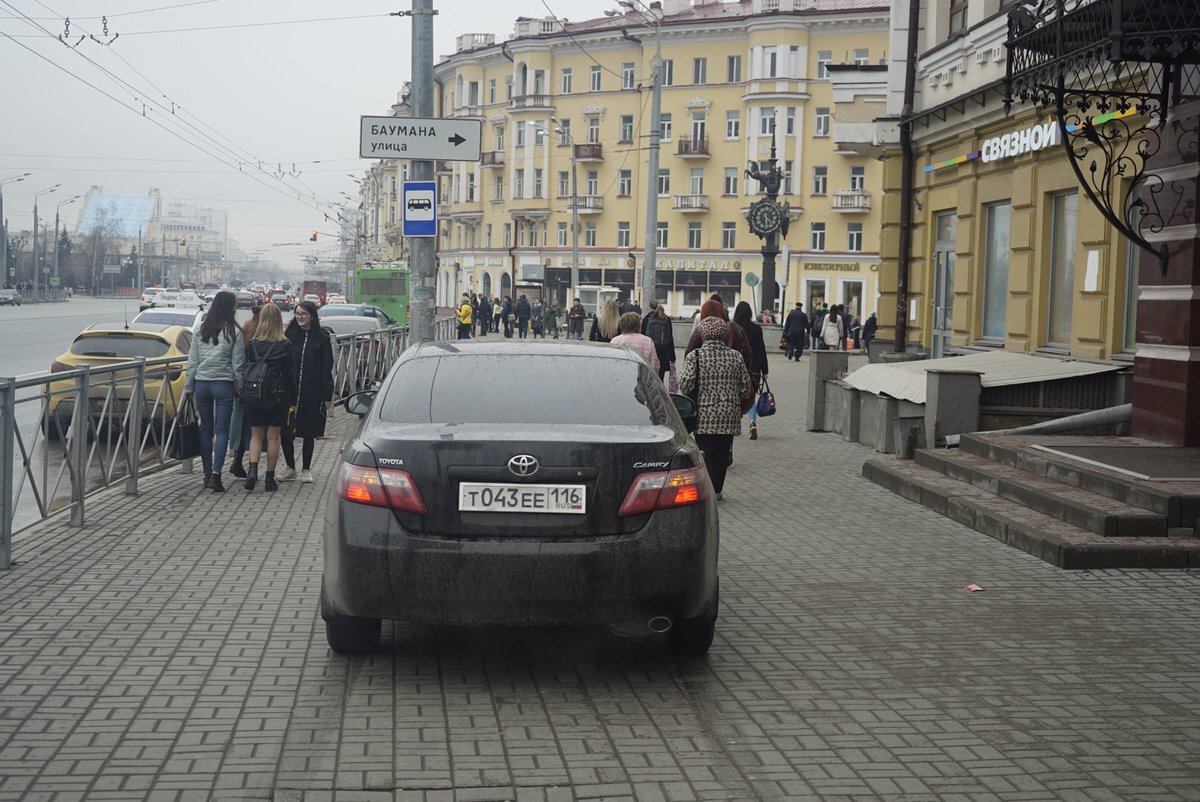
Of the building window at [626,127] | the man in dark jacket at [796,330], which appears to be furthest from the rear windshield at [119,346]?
the building window at [626,127]

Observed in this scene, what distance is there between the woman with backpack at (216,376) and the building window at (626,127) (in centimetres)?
6755

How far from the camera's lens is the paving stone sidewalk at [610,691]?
15.9 feet

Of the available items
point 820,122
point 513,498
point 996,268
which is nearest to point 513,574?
point 513,498

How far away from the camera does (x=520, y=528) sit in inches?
230

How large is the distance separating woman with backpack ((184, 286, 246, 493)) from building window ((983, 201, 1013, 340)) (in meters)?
9.68

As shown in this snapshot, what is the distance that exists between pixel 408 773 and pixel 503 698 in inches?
42.7

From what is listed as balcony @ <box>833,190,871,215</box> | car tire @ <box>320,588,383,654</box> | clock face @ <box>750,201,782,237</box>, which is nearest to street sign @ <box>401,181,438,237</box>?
car tire @ <box>320,588,383,654</box>

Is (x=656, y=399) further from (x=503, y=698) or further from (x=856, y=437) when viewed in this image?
(x=856, y=437)

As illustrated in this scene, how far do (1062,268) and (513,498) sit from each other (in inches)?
459

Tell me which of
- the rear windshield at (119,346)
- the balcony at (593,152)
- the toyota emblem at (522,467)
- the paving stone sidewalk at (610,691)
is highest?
the balcony at (593,152)

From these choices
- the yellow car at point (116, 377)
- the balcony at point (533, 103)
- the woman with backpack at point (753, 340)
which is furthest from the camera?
the balcony at point (533, 103)

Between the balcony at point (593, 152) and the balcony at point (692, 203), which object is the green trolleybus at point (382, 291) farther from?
the balcony at point (593, 152)

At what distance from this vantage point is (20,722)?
5.36 metres

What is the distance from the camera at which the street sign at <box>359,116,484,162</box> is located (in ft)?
49.1
